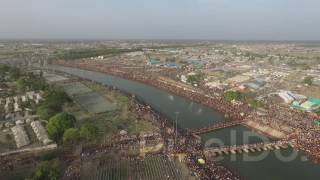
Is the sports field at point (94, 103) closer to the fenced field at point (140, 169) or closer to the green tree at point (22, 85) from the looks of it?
the green tree at point (22, 85)

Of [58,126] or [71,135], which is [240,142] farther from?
[58,126]

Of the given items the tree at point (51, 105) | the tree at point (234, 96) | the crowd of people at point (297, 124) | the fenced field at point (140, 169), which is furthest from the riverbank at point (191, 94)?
the tree at point (51, 105)

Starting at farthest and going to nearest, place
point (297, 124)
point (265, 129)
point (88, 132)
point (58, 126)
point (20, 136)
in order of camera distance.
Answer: point (297, 124)
point (265, 129)
point (20, 136)
point (58, 126)
point (88, 132)

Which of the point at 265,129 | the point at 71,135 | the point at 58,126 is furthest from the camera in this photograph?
the point at 265,129

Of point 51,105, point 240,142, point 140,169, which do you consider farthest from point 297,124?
point 51,105

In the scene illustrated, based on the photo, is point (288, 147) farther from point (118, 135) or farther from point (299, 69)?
point (299, 69)

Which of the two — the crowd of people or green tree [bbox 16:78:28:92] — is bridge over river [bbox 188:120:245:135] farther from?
green tree [bbox 16:78:28:92]

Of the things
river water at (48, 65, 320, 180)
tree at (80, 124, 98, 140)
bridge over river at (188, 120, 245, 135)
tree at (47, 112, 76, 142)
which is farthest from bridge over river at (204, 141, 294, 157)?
tree at (47, 112, 76, 142)
